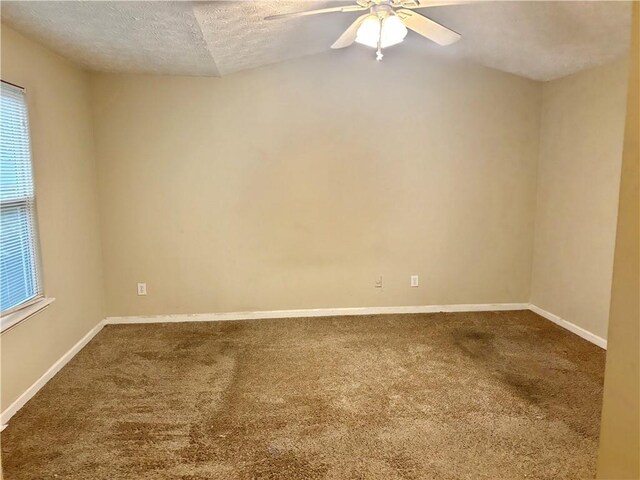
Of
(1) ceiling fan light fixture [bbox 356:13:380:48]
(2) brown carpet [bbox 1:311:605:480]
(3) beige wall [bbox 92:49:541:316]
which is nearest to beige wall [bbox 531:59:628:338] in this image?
(3) beige wall [bbox 92:49:541:316]

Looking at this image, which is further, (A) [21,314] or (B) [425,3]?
(A) [21,314]

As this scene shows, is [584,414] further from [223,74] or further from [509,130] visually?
[223,74]

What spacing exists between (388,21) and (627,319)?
1853mm

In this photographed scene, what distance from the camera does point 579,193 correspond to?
3.63m

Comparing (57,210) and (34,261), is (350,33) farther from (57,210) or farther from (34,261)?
(34,261)

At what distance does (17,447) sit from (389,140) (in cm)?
→ 356

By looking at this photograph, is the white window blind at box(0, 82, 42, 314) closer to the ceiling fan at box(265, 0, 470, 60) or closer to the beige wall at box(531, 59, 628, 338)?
the ceiling fan at box(265, 0, 470, 60)

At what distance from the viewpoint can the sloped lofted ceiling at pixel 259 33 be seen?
2354 millimetres

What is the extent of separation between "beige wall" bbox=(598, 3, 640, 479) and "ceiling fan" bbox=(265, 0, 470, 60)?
4.37ft

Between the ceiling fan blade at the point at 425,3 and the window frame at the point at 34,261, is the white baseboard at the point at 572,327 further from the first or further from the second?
the window frame at the point at 34,261

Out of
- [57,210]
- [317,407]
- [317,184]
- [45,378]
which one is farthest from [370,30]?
[45,378]

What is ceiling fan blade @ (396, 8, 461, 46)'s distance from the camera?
2.34 meters

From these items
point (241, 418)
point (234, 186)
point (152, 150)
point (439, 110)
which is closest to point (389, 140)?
point (439, 110)

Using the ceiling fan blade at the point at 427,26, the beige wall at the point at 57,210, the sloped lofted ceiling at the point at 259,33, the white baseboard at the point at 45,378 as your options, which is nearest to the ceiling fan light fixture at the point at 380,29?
the ceiling fan blade at the point at 427,26
